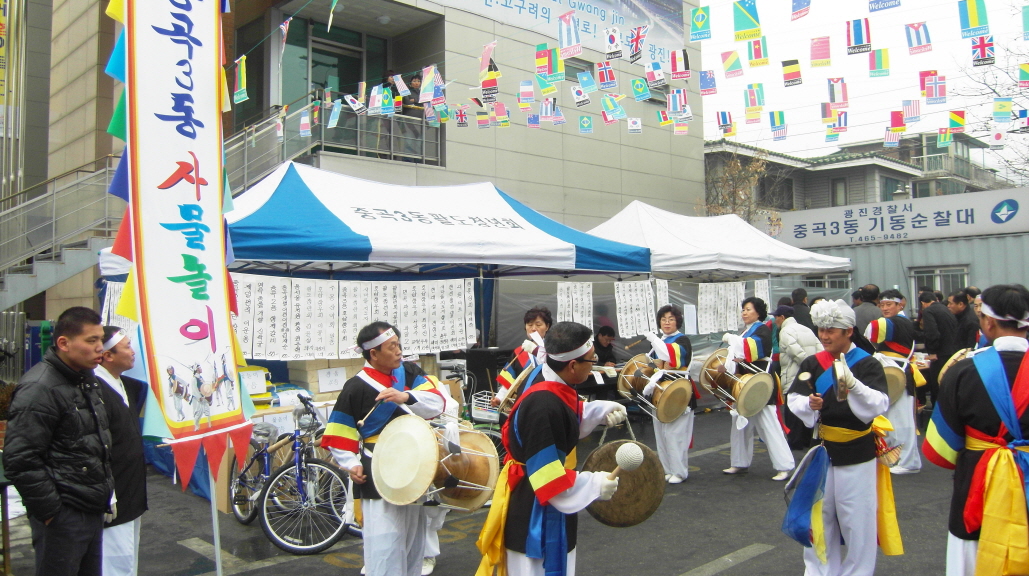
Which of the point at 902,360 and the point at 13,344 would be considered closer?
the point at 902,360

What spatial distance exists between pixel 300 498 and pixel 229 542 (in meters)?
0.74

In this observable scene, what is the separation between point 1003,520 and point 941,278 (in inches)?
564

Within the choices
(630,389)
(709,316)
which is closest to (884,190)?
(709,316)

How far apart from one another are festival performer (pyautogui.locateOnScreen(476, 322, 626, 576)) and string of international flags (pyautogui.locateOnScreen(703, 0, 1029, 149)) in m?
7.06

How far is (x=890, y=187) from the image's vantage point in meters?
25.2

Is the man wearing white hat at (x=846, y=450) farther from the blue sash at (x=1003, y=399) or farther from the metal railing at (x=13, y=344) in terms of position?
the metal railing at (x=13, y=344)

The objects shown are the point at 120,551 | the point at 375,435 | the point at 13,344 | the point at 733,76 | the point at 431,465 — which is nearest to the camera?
the point at 431,465

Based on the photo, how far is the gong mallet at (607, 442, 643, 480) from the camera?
303 cm

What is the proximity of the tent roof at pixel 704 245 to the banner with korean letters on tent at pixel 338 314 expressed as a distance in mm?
3371

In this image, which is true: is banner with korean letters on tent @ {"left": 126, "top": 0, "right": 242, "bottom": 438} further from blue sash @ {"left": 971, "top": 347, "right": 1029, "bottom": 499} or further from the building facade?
the building facade

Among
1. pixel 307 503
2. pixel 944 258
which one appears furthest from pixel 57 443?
pixel 944 258

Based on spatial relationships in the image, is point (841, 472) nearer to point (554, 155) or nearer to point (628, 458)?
Answer: point (628, 458)

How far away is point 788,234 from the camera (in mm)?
18391

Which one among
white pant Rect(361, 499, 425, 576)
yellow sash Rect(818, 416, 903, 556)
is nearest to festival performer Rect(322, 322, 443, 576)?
white pant Rect(361, 499, 425, 576)
